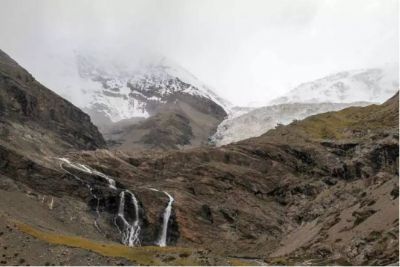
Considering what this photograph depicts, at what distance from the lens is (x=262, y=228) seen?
421ft

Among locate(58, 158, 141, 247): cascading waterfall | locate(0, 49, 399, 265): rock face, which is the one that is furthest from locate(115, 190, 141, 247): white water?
locate(0, 49, 399, 265): rock face

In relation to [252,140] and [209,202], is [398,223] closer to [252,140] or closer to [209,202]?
[209,202]

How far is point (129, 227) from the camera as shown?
120562 mm

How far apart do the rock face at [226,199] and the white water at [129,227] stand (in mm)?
289

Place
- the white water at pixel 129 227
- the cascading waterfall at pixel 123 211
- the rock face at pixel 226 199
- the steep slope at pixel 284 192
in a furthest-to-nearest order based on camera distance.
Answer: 1. the cascading waterfall at pixel 123 211
2. the white water at pixel 129 227
3. the steep slope at pixel 284 192
4. the rock face at pixel 226 199

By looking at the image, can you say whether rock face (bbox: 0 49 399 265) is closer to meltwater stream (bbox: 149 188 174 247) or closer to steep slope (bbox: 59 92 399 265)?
steep slope (bbox: 59 92 399 265)

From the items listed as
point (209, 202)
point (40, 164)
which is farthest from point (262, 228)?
point (40, 164)

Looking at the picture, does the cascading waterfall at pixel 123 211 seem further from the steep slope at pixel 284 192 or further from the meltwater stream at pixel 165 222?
the meltwater stream at pixel 165 222

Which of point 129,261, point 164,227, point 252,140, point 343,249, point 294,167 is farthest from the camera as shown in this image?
point 252,140

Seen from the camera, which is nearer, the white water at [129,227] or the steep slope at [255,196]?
the steep slope at [255,196]

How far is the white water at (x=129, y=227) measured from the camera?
116 meters

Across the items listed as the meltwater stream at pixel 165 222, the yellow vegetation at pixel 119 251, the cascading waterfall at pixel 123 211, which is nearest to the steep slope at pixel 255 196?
the cascading waterfall at pixel 123 211

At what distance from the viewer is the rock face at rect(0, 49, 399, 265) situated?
90.8 meters

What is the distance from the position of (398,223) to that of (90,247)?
39.3m
